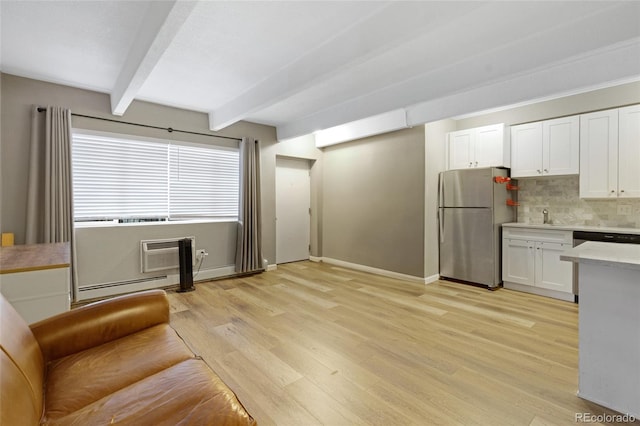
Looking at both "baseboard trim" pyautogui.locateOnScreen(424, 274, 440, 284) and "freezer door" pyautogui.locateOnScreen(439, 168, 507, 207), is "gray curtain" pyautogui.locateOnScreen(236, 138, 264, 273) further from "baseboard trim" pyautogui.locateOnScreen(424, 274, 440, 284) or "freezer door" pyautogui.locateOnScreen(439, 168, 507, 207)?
"freezer door" pyautogui.locateOnScreen(439, 168, 507, 207)

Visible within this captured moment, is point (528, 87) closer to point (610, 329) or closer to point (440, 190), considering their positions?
point (440, 190)

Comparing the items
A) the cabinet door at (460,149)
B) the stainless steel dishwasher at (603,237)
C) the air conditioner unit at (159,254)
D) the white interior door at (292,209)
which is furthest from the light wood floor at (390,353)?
the cabinet door at (460,149)

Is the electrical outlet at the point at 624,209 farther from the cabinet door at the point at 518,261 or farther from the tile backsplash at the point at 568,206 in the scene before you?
the cabinet door at the point at 518,261

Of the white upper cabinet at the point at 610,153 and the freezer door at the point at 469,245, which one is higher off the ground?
the white upper cabinet at the point at 610,153

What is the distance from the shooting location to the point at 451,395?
6.25 ft

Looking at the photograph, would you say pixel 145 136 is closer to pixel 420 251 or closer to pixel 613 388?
pixel 420 251

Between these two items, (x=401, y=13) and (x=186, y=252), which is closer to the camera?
(x=401, y=13)

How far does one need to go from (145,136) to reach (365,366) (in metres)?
3.97

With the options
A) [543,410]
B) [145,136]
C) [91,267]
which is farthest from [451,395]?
[145,136]

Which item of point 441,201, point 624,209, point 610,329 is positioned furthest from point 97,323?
point 624,209

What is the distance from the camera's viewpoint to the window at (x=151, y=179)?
12.3 feet

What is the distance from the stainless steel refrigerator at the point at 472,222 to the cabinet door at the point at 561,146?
538 mm

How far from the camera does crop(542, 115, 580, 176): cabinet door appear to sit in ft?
12.3

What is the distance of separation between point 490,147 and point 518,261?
1.65 metres
